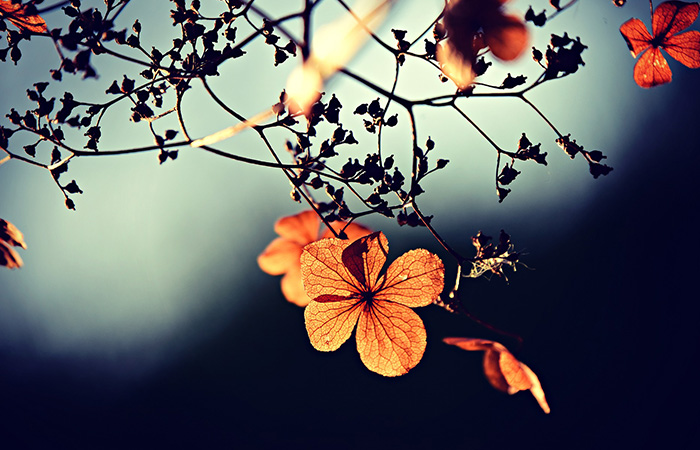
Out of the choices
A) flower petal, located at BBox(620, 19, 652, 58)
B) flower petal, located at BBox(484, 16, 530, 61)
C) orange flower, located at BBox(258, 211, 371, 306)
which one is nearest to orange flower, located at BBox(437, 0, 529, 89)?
flower petal, located at BBox(484, 16, 530, 61)

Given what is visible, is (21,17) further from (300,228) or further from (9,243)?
(300,228)

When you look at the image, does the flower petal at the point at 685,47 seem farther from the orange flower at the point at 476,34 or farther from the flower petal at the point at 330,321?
the flower petal at the point at 330,321

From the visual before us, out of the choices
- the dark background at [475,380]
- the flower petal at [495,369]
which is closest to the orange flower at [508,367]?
the flower petal at [495,369]

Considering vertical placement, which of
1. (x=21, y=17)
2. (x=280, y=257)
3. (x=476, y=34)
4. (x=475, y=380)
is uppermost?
(x=21, y=17)

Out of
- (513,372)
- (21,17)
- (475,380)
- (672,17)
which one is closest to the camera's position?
(21,17)

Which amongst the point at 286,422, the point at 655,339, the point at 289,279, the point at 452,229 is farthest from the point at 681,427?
the point at 289,279

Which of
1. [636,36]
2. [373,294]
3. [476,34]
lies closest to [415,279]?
[373,294]

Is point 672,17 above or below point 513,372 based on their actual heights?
above
